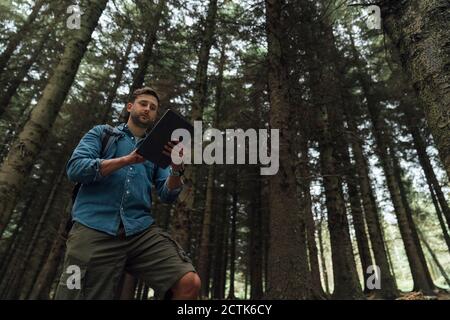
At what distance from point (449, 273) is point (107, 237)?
4820cm

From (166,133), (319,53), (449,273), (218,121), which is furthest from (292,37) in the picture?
(449,273)

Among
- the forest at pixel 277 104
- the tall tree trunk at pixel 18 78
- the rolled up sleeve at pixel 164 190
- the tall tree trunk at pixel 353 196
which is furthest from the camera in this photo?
the tall tree trunk at pixel 18 78

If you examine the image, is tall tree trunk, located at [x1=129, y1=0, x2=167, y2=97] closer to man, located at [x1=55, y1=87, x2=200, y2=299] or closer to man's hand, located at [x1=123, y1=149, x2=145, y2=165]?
man, located at [x1=55, y1=87, x2=200, y2=299]

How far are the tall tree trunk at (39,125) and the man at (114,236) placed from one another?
312cm

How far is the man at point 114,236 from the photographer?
244 centimetres

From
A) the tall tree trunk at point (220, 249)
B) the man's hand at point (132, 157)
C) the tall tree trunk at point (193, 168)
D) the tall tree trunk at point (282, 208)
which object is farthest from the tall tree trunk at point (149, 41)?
the tall tree trunk at point (220, 249)

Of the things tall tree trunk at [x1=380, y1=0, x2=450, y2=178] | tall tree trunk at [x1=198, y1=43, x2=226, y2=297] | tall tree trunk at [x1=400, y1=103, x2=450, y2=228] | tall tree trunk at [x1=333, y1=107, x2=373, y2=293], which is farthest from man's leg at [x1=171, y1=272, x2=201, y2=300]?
tall tree trunk at [x1=400, y1=103, x2=450, y2=228]

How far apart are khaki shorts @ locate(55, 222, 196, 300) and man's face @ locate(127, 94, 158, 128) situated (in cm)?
113

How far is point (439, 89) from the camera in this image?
7.73 ft

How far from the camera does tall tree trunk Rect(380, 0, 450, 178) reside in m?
2.33
